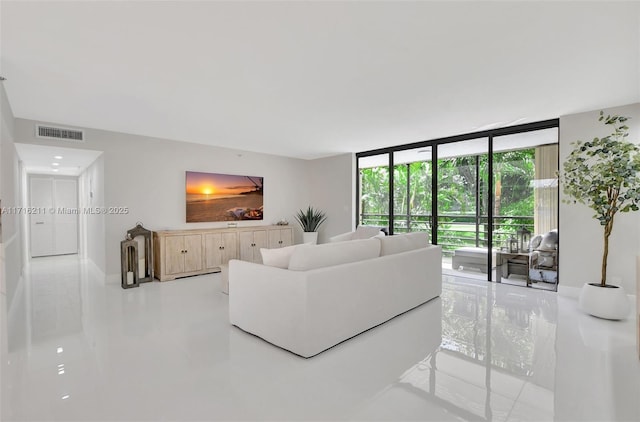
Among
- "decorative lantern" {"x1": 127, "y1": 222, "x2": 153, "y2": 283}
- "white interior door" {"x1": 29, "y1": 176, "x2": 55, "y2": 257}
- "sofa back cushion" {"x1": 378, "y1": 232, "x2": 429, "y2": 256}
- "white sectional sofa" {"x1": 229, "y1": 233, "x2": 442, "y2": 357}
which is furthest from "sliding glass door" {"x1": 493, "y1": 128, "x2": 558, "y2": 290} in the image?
"white interior door" {"x1": 29, "y1": 176, "x2": 55, "y2": 257}

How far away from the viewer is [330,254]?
2861 millimetres

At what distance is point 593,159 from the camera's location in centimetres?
407

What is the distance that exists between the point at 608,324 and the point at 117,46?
17.3 ft

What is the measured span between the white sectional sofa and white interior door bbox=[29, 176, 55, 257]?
757cm

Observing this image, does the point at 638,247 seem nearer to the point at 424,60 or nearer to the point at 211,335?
the point at 424,60

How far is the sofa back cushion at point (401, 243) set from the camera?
137 inches

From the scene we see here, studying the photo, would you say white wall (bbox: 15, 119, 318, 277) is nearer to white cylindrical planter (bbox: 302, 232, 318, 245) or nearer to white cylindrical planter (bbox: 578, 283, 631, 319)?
white cylindrical planter (bbox: 302, 232, 318, 245)

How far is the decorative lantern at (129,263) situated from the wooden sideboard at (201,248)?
0.35 metres

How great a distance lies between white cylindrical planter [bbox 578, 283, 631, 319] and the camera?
330cm

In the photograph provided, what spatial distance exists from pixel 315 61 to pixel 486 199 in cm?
385

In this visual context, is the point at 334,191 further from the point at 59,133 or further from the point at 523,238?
the point at 59,133

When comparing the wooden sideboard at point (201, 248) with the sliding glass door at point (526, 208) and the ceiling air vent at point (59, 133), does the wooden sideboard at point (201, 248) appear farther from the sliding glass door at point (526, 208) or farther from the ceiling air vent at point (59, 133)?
the sliding glass door at point (526, 208)

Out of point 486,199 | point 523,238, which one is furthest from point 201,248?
point 523,238

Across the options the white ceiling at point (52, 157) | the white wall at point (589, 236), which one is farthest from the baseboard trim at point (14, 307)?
the white wall at point (589, 236)
